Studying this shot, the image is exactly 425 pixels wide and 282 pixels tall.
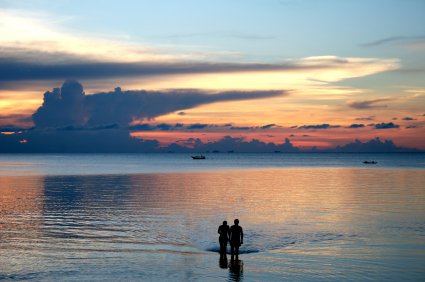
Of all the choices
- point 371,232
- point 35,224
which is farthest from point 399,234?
point 35,224

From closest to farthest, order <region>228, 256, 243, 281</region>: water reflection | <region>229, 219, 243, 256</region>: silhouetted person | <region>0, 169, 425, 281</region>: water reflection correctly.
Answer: <region>228, 256, 243, 281</region>: water reflection
<region>0, 169, 425, 281</region>: water reflection
<region>229, 219, 243, 256</region>: silhouetted person

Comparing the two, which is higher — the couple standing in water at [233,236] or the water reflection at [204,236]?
the couple standing in water at [233,236]

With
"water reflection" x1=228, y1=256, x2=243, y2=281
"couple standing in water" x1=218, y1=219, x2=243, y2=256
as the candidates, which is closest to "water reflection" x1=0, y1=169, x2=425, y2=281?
"water reflection" x1=228, y1=256, x2=243, y2=281

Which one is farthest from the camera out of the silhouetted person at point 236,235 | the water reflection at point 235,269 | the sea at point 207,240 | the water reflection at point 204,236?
the silhouetted person at point 236,235

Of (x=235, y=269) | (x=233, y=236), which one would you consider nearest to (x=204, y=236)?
(x=233, y=236)

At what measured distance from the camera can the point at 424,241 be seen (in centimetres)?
2658

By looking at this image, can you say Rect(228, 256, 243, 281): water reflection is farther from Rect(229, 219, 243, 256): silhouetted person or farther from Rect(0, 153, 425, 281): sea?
Rect(229, 219, 243, 256): silhouetted person

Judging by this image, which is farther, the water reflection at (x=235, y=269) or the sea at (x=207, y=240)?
the sea at (x=207, y=240)

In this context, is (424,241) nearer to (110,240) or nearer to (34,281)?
(110,240)

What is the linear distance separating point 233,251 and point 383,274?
326 inches

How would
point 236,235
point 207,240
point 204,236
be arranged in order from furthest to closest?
point 204,236, point 207,240, point 236,235

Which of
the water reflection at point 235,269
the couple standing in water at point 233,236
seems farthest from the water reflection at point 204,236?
the couple standing in water at point 233,236

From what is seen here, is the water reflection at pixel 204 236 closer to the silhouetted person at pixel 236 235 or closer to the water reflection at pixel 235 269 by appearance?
the water reflection at pixel 235 269

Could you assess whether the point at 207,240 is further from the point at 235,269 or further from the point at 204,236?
the point at 235,269
